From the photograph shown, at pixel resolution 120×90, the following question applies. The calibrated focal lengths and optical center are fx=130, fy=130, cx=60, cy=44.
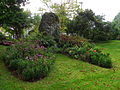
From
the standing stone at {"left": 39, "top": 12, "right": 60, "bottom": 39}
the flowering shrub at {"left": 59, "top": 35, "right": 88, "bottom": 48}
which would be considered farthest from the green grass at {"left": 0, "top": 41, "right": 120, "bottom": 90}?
the standing stone at {"left": 39, "top": 12, "right": 60, "bottom": 39}

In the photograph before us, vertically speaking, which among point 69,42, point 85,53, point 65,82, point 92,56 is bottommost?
point 65,82

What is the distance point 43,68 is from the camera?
180 inches

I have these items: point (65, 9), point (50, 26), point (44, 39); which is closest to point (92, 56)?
point (44, 39)

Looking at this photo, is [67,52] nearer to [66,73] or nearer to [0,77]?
[66,73]

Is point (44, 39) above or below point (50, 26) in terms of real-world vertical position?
below

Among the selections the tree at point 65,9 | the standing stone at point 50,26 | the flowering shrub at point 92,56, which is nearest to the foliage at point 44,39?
the standing stone at point 50,26

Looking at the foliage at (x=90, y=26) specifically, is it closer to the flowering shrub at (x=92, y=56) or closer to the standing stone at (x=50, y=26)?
the standing stone at (x=50, y=26)

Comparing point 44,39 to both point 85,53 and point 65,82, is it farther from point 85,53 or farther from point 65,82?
point 65,82

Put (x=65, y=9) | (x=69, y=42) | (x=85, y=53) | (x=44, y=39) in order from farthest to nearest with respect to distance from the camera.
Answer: (x=65, y=9), (x=69, y=42), (x=44, y=39), (x=85, y=53)

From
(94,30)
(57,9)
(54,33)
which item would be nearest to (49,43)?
(54,33)

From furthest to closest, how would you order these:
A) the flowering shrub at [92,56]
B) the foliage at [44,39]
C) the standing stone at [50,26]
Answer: the standing stone at [50,26]
the foliage at [44,39]
the flowering shrub at [92,56]

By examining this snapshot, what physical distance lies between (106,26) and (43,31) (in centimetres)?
1475

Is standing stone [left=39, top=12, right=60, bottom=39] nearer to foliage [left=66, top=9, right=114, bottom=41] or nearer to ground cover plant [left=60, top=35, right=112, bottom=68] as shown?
ground cover plant [left=60, top=35, right=112, bottom=68]

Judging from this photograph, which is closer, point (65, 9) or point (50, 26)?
point (50, 26)
